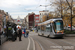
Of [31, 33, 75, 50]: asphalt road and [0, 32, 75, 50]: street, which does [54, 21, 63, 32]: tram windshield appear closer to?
[31, 33, 75, 50]: asphalt road

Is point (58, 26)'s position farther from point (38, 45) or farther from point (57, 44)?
point (38, 45)

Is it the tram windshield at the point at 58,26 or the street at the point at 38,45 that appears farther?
the tram windshield at the point at 58,26

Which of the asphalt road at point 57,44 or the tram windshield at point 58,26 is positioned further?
the tram windshield at point 58,26

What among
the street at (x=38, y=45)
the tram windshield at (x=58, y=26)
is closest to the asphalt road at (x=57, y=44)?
the street at (x=38, y=45)

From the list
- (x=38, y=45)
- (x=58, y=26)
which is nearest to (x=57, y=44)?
(x=38, y=45)

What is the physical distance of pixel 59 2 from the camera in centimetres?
2977

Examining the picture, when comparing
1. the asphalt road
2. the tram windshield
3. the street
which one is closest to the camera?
the street

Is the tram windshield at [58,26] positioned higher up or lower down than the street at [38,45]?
higher up

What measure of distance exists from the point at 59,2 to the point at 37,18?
86721 mm

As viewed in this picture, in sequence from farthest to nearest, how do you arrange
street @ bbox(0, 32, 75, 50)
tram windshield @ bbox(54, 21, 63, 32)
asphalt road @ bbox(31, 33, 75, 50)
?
tram windshield @ bbox(54, 21, 63, 32), asphalt road @ bbox(31, 33, 75, 50), street @ bbox(0, 32, 75, 50)

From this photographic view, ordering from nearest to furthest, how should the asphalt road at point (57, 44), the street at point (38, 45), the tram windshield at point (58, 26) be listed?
the street at point (38, 45)
the asphalt road at point (57, 44)
the tram windshield at point (58, 26)

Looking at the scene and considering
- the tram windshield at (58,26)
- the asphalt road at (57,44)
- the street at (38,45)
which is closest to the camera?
the street at (38,45)

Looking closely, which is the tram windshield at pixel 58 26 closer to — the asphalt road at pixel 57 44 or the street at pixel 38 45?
the asphalt road at pixel 57 44

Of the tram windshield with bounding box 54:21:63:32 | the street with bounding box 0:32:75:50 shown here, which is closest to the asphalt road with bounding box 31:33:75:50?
the street with bounding box 0:32:75:50
